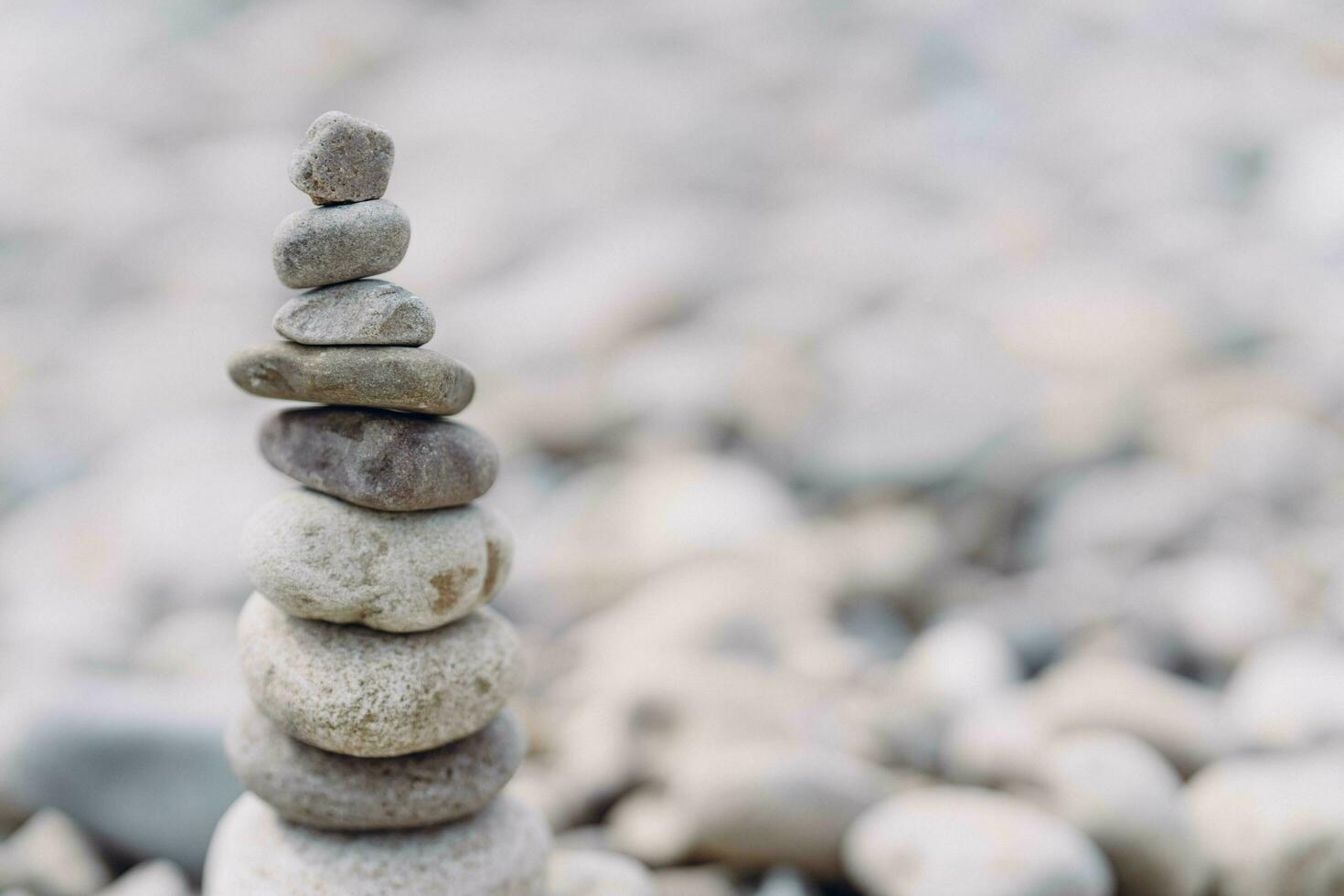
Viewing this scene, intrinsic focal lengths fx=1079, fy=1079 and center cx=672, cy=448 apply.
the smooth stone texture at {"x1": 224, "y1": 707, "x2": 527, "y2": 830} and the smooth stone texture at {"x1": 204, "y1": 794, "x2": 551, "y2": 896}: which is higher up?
the smooth stone texture at {"x1": 224, "y1": 707, "x2": 527, "y2": 830}

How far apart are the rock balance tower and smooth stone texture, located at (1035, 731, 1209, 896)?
1480mm

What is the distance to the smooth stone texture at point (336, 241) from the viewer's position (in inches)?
78.9

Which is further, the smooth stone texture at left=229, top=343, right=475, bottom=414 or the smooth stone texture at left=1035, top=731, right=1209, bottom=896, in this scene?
the smooth stone texture at left=1035, top=731, right=1209, bottom=896

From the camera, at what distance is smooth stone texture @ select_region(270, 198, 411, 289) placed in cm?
200

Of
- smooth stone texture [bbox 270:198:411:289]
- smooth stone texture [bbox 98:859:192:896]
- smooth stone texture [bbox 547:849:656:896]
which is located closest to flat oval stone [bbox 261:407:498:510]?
smooth stone texture [bbox 270:198:411:289]

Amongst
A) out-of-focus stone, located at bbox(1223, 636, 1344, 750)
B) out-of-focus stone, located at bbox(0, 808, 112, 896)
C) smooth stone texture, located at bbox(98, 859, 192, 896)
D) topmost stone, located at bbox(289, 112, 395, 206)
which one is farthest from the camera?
out-of-focus stone, located at bbox(1223, 636, 1344, 750)

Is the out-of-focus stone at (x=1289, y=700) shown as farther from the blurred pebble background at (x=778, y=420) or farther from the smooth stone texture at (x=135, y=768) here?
the smooth stone texture at (x=135, y=768)

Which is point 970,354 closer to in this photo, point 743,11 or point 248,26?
point 743,11

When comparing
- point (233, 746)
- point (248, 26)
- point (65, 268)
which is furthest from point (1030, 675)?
point (248, 26)

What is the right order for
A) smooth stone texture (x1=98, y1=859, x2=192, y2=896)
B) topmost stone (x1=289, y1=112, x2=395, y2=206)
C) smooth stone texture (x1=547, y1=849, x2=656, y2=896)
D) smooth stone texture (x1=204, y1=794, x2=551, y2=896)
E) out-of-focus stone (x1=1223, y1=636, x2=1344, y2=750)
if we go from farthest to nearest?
out-of-focus stone (x1=1223, y1=636, x2=1344, y2=750) < smooth stone texture (x1=98, y1=859, x2=192, y2=896) < smooth stone texture (x1=547, y1=849, x2=656, y2=896) < smooth stone texture (x1=204, y1=794, x2=551, y2=896) < topmost stone (x1=289, y1=112, x2=395, y2=206)

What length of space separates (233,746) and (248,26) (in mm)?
15009

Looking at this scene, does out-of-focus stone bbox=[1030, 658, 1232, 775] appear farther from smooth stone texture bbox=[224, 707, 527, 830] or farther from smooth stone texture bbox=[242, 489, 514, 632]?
smooth stone texture bbox=[242, 489, 514, 632]

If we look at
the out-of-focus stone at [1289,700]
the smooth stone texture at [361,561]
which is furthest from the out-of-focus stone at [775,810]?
the out-of-focus stone at [1289,700]

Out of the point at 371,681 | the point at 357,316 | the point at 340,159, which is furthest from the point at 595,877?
the point at 340,159
